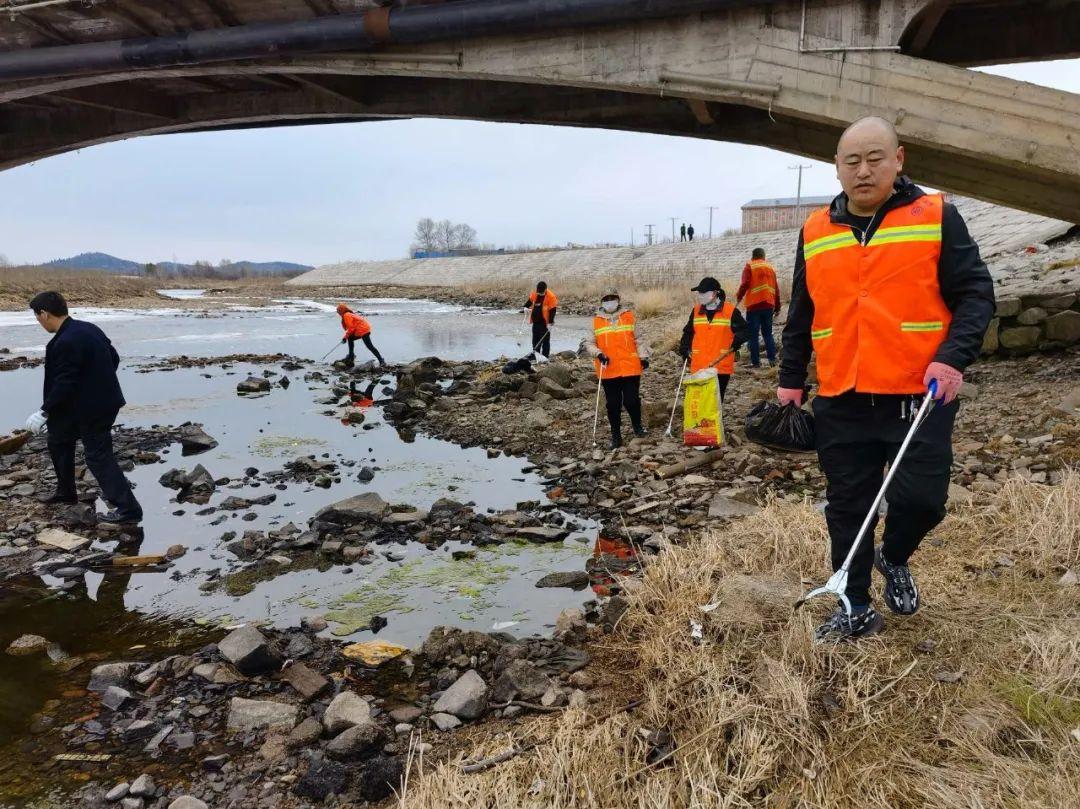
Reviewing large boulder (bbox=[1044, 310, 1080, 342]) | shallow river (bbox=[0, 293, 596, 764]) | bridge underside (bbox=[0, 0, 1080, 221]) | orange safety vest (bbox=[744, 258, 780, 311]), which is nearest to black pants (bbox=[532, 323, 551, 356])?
shallow river (bbox=[0, 293, 596, 764])

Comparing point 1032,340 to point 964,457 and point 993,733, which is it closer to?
point 964,457

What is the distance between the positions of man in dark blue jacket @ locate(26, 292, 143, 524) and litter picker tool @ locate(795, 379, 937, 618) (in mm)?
6094

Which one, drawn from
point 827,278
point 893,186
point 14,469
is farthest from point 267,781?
point 14,469

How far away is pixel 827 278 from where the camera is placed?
285 cm

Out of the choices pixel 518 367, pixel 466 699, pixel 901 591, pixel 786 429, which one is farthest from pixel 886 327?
pixel 518 367

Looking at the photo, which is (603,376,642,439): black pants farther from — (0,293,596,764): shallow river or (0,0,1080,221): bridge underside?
(0,0,1080,221): bridge underside

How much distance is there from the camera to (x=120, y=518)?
638 cm

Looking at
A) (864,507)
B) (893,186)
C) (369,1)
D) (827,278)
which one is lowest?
(864,507)

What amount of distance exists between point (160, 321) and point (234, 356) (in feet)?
49.8

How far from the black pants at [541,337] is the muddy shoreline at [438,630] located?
14.1 feet

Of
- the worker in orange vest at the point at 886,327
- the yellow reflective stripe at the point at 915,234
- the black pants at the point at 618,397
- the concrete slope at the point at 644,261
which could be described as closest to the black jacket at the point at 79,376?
the black pants at the point at 618,397

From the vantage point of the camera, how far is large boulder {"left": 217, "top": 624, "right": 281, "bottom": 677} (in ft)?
12.3

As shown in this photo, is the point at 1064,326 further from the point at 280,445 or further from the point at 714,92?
the point at 280,445

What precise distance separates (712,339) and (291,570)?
513cm
